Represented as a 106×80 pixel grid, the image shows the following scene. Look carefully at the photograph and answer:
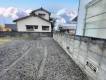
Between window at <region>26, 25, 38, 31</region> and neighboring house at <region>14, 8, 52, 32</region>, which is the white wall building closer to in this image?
neighboring house at <region>14, 8, 52, 32</region>

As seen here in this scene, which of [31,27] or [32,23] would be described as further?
[31,27]

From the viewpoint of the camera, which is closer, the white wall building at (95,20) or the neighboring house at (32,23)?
the white wall building at (95,20)

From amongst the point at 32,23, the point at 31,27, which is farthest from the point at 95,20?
the point at 31,27

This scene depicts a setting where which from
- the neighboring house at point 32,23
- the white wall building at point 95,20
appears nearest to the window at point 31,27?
the neighboring house at point 32,23

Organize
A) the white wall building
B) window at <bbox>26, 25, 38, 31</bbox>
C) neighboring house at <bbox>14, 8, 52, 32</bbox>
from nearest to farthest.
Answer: the white wall building
neighboring house at <bbox>14, 8, 52, 32</bbox>
window at <bbox>26, 25, 38, 31</bbox>

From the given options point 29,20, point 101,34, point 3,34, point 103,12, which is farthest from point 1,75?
point 29,20

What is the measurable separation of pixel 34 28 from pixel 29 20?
156 cm

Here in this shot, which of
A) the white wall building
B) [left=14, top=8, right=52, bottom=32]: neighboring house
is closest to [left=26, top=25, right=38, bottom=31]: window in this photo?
[left=14, top=8, right=52, bottom=32]: neighboring house

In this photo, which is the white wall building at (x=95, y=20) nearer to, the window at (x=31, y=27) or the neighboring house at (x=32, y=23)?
the neighboring house at (x=32, y=23)

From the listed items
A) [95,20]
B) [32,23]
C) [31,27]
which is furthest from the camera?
[31,27]

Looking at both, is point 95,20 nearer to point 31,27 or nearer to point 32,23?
point 32,23

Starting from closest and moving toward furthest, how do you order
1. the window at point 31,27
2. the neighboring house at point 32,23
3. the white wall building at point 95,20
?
1. the white wall building at point 95,20
2. the neighboring house at point 32,23
3. the window at point 31,27

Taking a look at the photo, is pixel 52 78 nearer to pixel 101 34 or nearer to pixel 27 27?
pixel 101 34

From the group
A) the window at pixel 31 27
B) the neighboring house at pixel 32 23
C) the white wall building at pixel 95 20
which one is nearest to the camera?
the white wall building at pixel 95 20
